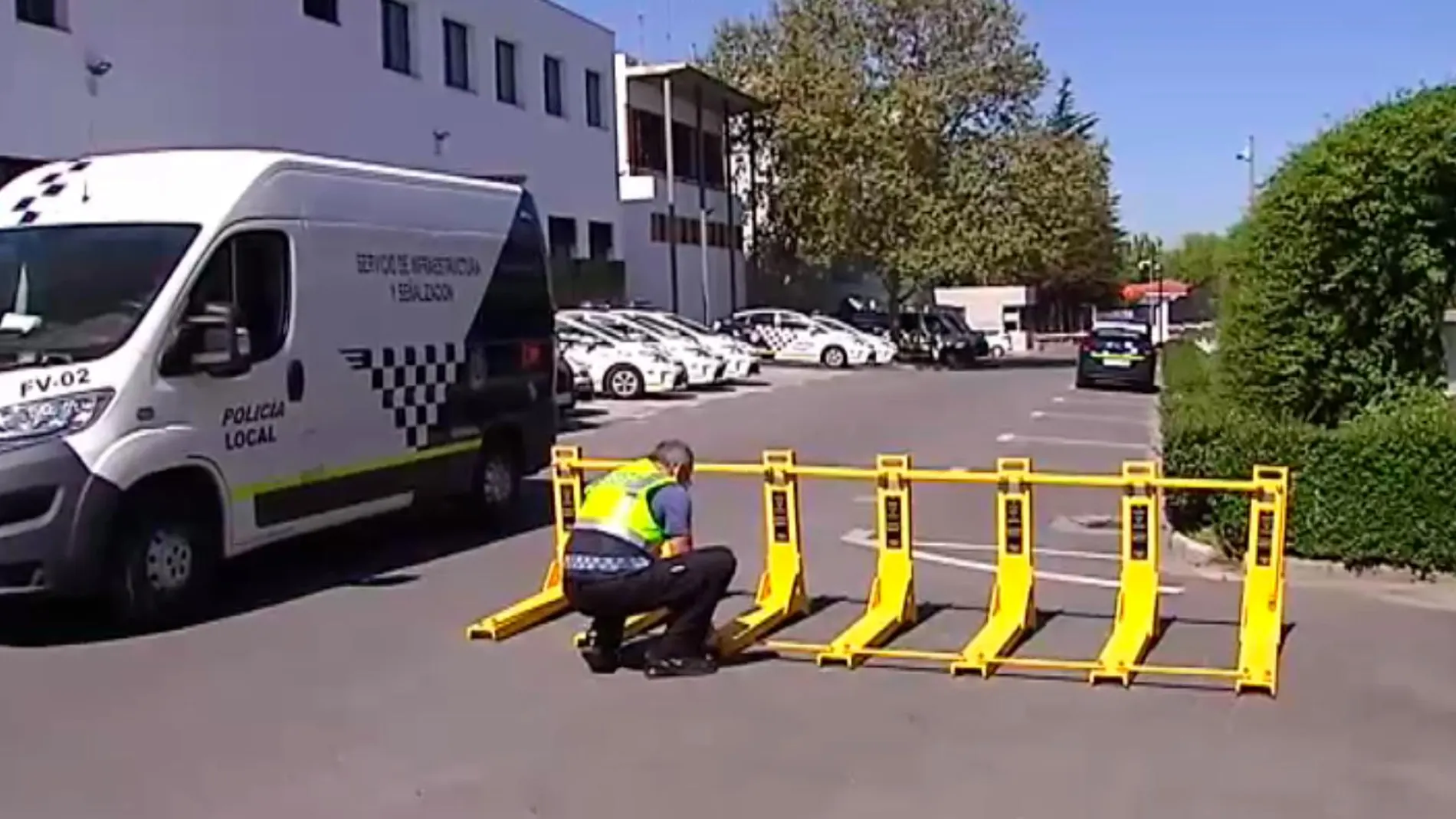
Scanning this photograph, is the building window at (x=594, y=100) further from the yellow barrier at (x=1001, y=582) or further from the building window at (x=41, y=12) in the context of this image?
the yellow barrier at (x=1001, y=582)

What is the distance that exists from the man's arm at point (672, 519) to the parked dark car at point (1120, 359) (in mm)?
29655

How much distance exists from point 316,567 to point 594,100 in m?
31.0

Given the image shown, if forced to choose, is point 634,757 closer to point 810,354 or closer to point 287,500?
point 287,500

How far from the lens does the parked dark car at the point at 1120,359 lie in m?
37.3

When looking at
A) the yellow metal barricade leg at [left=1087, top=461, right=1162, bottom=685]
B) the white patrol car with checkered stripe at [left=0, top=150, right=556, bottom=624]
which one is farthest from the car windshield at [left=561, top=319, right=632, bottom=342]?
the yellow metal barricade leg at [left=1087, top=461, right=1162, bottom=685]

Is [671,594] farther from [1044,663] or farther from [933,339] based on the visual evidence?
[933,339]

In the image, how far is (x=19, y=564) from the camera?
9.58 meters

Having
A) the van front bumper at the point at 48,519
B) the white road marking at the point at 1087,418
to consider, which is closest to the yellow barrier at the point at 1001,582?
the van front bumper at the point at 48,519

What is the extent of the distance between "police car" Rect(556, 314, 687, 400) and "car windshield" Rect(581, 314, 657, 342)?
3.28 ft

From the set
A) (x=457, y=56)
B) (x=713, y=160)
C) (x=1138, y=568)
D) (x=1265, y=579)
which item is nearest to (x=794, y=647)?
(x=1138, y=568)

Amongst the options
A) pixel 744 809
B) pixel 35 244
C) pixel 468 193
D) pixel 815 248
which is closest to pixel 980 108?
pixel 815 248

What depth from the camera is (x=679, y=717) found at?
7945 millimetres

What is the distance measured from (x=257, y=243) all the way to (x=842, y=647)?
4.54m

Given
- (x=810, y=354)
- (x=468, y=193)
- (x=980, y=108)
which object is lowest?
(x=810, y=354)
